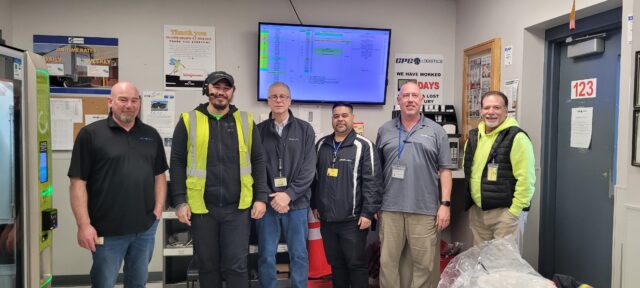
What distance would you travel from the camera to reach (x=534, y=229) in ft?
10.4

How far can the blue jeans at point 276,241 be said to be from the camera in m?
2.90

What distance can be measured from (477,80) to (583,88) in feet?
3.03

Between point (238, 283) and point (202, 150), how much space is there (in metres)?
0.84

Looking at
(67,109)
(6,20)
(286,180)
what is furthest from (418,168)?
(6,20)

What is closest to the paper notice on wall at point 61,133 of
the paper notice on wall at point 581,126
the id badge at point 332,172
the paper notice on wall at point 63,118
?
the paper notice on wall at point 63,118

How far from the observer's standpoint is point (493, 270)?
4.98 feet

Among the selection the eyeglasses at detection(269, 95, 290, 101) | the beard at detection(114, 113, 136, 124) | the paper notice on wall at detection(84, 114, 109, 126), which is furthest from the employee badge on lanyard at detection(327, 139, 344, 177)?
the paper notice on wall at detection(84, 114, 109, 126)

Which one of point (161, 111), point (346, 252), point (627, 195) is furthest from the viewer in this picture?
point (161, 111)

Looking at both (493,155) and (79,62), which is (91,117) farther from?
(493,155)

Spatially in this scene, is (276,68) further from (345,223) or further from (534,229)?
(534,229)

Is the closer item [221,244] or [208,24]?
[221,244]

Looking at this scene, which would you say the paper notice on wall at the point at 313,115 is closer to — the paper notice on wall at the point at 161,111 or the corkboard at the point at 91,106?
the paper notice on wall at the point at 161,111

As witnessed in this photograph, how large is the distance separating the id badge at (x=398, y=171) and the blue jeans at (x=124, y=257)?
150 centimetres

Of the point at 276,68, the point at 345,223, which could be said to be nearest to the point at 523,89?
the point at 345,223
